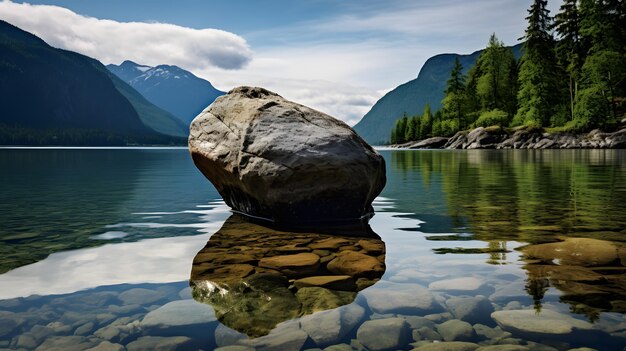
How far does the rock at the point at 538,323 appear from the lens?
3422 mm

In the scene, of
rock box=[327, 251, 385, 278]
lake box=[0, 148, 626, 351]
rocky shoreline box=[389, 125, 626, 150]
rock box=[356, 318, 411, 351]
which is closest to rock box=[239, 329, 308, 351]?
lake box=[0, 148, 626, 351]

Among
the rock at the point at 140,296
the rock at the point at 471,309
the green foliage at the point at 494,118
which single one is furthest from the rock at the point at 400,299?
the green foliage at the point at 494,118

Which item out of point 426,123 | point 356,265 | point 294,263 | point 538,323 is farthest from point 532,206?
point 426,123

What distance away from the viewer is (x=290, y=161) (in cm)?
830

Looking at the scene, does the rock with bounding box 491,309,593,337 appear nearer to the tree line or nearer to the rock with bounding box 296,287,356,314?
the rock with bounding box 296,287,356,314

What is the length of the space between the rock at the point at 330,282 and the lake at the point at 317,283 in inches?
0.8

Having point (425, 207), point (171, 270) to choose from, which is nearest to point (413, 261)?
point (171, 270)

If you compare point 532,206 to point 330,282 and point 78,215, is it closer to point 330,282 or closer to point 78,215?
point 330,282

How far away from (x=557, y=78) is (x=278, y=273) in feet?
235

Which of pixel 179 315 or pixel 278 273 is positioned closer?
pixel 179 315

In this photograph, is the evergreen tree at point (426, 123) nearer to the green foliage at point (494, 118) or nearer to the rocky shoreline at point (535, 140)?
the rocky shoreline at point (535, 140)

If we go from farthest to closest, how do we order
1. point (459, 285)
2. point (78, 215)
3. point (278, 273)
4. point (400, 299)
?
1. point (78, 215)
2. point (278, 273)
3. point (459, 285)
4. point (400, 299)

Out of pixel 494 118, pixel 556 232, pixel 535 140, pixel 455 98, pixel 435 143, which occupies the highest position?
pixel 455 98

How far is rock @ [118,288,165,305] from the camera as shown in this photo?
13.9 ft
